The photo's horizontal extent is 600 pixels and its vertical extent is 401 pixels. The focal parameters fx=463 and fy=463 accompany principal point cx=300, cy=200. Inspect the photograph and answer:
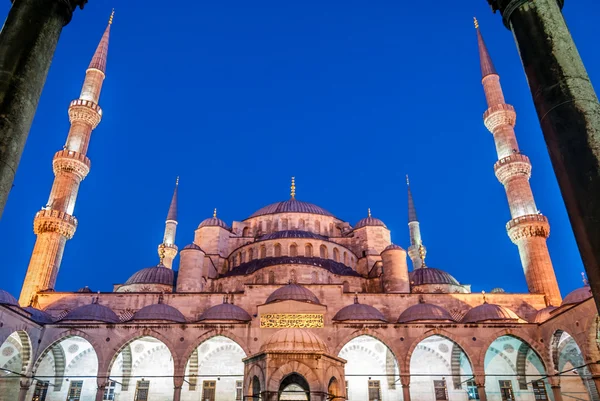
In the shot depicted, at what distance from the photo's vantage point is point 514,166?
24.3 meters

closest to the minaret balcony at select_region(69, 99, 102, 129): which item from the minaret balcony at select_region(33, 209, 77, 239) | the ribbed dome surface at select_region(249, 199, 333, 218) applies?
the minaret balcony at select_region(33, 209, 77, 239)

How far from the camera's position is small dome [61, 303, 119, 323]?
57.0ft

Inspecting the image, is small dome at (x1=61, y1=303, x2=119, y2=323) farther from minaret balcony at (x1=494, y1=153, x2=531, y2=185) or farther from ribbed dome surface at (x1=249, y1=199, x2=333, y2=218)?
minaret balcony at (x1=494, y1=153, x2=531, y2=185)

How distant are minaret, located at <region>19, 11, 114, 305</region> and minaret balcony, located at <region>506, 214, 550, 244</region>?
21.9 metres

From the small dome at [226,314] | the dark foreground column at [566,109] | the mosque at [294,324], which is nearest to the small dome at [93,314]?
the mosque at [294,324]

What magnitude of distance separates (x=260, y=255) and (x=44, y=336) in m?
10.9

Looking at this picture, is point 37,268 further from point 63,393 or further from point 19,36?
point 19,36

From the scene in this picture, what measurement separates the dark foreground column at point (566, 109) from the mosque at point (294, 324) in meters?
9.03

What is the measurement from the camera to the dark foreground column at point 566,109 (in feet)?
9.70

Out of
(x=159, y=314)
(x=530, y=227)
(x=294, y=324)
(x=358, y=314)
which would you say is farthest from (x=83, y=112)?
(x=530, y=227)

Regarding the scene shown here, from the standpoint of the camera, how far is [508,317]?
1789 centimetres

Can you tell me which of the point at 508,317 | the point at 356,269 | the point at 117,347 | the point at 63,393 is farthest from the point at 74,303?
the point at 508,317

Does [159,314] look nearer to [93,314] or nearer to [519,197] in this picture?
[93,314]

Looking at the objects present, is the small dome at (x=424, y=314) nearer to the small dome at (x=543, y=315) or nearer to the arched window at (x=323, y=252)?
A: the small dome at (x=543, y=315)
